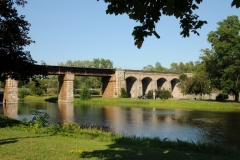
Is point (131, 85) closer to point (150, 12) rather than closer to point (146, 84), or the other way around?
point (146, 84)

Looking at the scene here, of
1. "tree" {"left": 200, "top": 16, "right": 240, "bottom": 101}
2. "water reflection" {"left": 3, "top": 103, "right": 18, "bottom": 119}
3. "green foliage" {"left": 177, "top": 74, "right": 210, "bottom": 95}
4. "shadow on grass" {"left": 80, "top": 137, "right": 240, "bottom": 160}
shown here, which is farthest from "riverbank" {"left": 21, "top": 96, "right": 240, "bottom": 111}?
"shadow on grass" {"left": 80, "top": 137, "right": 240, "bottom": 160}

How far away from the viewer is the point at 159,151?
10.8 meters

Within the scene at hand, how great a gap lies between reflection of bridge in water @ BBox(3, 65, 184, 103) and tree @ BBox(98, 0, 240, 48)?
52973 millimetres

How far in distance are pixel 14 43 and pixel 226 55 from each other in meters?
41.4

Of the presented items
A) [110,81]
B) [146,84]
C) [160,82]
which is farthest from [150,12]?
[160,82]

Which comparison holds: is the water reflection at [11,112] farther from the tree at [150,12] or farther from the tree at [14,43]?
the tree at [150,12]

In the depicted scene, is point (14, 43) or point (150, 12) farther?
point (14, 43)

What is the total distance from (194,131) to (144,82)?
62.8 m

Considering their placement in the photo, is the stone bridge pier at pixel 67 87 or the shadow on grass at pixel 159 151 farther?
the stone bridge pier at pixel 67 87

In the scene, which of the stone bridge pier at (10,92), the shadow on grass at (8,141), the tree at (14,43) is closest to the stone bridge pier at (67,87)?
the stone bridge pier at (10,92)

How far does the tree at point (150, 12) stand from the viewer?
5.07 m

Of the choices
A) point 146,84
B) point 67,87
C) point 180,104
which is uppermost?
point 146,84

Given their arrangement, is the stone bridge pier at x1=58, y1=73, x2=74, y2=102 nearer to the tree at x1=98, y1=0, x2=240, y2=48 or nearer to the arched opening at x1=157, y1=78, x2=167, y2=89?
the arched opening at x1=157, y1=78, x2=167, y2=89

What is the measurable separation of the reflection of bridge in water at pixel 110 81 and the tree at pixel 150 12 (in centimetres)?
5297
